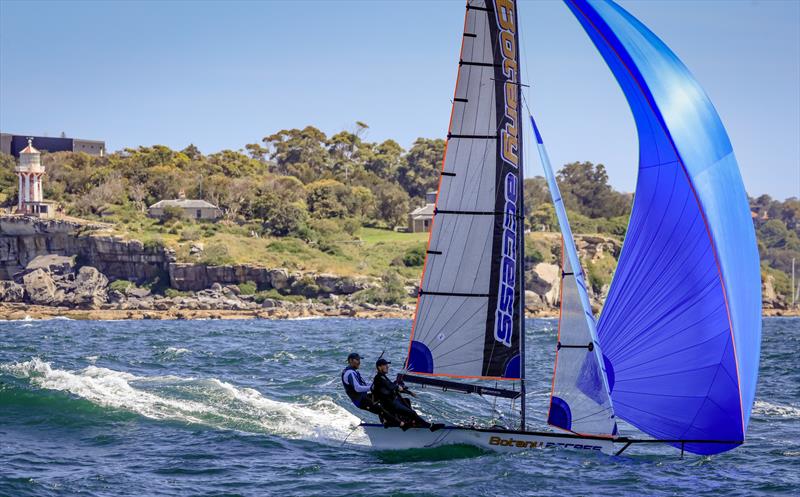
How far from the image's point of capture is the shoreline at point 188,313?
63406 millimetres

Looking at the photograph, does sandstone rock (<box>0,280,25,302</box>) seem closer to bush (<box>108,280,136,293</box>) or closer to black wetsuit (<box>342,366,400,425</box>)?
bush (<box>108,280,136,293</box>)

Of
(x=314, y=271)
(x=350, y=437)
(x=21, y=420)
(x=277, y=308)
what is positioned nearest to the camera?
(x=350, y=437)

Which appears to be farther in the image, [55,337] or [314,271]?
[314,271]

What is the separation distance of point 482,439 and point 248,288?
2355 inches

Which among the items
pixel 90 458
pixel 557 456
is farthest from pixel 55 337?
pixel 557 456

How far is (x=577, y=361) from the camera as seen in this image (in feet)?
41.1

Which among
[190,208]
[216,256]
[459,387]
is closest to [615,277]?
[459,387]

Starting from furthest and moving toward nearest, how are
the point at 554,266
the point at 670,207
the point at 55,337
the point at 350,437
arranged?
the point at 554,266 → the point at 55,337 → the point at 350,437 → the point at 670,207

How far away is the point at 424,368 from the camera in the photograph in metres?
13.5

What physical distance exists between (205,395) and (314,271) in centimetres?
5662

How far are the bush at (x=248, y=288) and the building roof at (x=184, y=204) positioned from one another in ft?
42.2

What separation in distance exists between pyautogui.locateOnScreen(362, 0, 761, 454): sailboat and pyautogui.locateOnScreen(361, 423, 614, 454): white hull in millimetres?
19

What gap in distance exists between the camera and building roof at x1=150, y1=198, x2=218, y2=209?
81.8 m

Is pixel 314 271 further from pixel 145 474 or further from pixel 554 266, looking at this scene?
pixel 145 474
